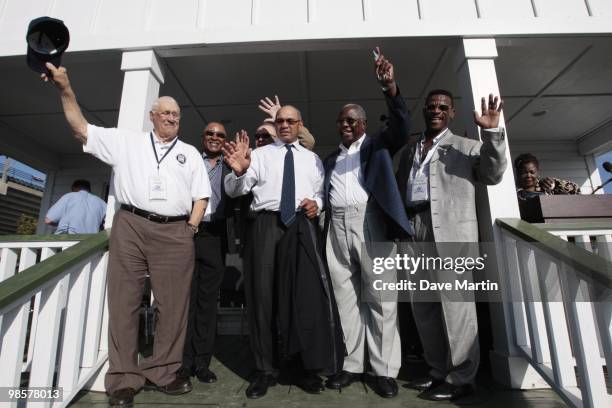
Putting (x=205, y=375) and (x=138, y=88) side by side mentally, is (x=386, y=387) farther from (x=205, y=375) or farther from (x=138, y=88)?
(x=138, y=88)

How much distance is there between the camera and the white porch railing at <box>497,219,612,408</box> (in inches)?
63.0

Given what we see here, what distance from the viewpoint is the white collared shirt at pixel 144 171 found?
7.50 feet

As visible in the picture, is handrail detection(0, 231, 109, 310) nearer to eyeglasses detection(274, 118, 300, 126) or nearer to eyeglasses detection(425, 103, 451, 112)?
eyeglasses detection(274, 118, 300, 126)

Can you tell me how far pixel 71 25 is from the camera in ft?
10.4

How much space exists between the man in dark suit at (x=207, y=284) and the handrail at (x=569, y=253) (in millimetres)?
2075

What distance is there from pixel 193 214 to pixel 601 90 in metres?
4.94

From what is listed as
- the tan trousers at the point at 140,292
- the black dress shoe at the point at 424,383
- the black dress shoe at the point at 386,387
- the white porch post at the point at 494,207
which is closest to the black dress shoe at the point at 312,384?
the black dress shoe at the point at 386,387

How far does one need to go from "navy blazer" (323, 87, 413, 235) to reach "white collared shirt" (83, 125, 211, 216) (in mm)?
974

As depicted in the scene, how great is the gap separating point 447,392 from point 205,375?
1.59 m

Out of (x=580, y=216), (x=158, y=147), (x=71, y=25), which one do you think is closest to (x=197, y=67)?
(x=71, y=25)

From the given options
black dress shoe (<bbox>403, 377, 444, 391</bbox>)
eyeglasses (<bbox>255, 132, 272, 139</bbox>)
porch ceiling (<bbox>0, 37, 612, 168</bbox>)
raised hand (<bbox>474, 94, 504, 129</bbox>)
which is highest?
porch ceiling (<bbox>0, 37, 612, 168</bbox>)

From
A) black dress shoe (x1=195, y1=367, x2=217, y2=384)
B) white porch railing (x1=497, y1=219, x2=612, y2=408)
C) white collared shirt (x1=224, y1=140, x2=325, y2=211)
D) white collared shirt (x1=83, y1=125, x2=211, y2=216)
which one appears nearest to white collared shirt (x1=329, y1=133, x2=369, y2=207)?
white collared shirt (x1=224, y1=140, x2=325, y2=211)

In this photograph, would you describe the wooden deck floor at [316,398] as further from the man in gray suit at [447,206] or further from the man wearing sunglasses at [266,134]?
the man wearing sunglasses at [266,134]

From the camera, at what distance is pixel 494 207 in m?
2.59
